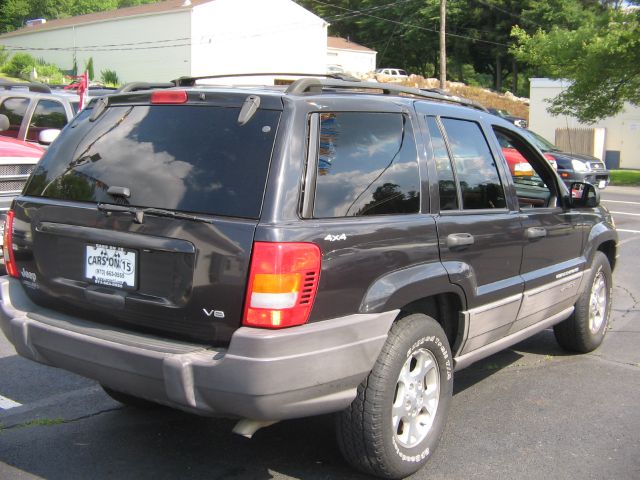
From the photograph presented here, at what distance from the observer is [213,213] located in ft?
10.3

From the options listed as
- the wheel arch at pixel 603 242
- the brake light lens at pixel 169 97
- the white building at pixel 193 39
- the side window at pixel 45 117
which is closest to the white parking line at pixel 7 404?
the brake light lens at pixel 169 97

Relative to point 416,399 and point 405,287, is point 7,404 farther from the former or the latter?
point 405,287

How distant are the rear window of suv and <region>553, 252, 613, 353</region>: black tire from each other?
3327 millimetres

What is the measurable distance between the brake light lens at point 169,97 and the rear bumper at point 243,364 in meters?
1.15

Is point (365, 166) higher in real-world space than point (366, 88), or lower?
lower

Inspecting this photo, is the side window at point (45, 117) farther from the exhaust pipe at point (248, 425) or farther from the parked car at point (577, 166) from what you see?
the parked car at point (577, 166)

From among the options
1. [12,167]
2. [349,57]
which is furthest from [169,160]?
[349,57]

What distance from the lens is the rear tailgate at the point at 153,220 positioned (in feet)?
10.2

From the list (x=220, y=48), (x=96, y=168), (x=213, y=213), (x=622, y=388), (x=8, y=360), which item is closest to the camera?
(x=213, y=213)

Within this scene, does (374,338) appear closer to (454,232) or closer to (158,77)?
(454,232)

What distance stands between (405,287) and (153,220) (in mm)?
1230

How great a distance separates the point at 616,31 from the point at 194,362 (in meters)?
22.9

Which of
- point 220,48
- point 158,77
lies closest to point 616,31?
point 220,48

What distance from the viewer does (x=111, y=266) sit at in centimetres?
336
